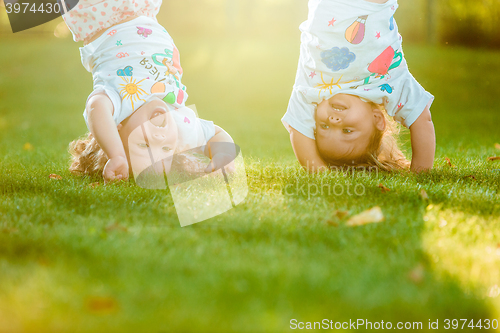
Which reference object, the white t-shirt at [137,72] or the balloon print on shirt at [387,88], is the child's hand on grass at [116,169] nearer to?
the white t-shirt at [137,72]

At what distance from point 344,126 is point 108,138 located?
4.58ft

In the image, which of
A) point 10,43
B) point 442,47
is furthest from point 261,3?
point 10,43

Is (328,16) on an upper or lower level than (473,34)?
upper

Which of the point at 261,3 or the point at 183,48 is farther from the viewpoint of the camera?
the point at 261,3

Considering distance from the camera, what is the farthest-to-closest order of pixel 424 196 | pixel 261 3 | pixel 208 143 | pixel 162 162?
1. pixel 261 3
2. pixel 208 143
3. pixel 162 162
4. pixel 424 196

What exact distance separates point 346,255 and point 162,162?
4.75ft

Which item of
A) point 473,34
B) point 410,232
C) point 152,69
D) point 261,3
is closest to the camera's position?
point 410,232

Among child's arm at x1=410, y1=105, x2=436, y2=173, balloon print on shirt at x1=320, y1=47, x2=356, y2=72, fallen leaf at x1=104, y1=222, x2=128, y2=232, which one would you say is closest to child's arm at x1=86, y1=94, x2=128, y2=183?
fallen leaf at x1=104, y1=222, x2=128, y2=232

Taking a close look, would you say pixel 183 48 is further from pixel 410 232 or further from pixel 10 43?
pixel 410 232

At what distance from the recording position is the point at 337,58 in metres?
2.79

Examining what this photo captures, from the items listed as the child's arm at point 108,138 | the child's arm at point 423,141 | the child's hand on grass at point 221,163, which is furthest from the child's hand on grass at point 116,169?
the child's arm at point 423,141

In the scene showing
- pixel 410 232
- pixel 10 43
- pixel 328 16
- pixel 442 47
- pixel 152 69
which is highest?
pixel 328 16

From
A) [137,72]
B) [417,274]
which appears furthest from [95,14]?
[417,274]

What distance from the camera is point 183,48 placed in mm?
11797
